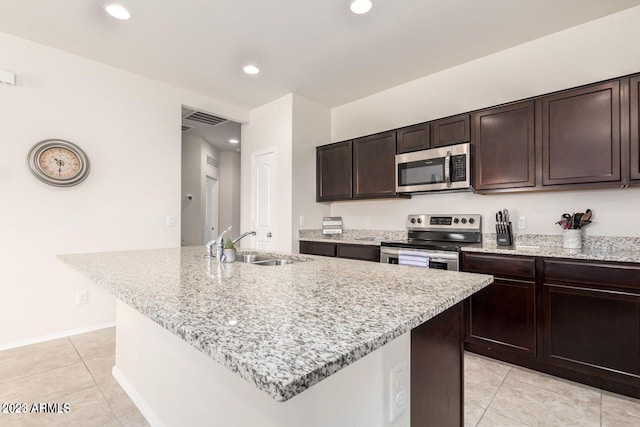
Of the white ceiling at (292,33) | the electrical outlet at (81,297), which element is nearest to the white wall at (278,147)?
the white ceiling at (292,33)

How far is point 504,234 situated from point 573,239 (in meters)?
0.47

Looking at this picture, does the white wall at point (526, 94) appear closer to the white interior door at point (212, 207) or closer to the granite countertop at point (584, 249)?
the granite countertop at point (584, 249)

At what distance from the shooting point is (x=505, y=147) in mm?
2598

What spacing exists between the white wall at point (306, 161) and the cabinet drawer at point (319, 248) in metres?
0.12

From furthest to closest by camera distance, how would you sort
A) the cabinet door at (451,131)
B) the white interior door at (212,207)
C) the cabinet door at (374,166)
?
1. the white interior door at (212,207)
2. the cabinet door at (374,166)
3. the cabinet door at (451,131)

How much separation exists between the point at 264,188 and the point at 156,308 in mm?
3562

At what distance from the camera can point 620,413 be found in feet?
5.91

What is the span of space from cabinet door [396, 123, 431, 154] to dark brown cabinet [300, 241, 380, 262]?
3.61ft

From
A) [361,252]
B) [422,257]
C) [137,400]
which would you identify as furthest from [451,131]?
[137,400]

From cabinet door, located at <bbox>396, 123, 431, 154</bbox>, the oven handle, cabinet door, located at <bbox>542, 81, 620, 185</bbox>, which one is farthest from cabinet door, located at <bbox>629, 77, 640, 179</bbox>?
cabinet door, located at <bbox>396, 123, 431, 154</bbox>

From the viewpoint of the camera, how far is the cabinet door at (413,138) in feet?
10.2

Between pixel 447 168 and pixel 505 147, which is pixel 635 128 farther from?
pixel 447 168

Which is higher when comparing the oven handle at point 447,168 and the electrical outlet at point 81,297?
the oven handle at point 447,168

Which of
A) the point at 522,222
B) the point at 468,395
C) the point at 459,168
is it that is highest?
the point at 459,168
